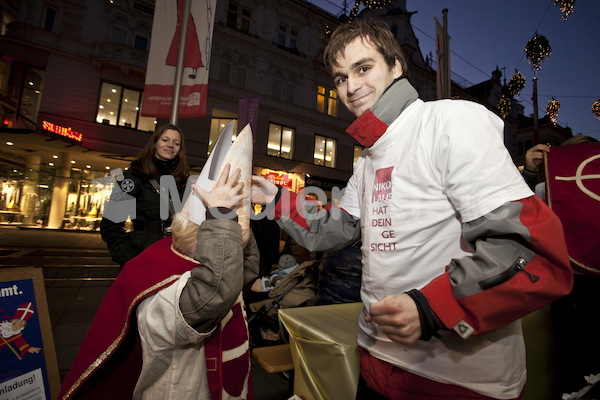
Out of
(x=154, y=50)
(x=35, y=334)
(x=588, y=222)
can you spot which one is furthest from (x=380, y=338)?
(x=154, y=50)

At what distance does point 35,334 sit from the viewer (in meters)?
1.94

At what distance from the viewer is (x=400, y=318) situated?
0.81 meters

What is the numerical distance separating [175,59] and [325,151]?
14.7 meters

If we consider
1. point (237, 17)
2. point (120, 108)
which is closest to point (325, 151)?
point (237, 17)

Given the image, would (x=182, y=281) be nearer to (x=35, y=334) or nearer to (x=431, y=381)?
(x=431, y=381)

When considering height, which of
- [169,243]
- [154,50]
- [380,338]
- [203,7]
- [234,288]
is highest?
[203,7]

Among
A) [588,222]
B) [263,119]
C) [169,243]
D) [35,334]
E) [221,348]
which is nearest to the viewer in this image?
[221,348]

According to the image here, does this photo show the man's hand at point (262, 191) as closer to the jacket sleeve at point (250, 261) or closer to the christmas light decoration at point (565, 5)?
the jacket sleeve at point (250, 261)

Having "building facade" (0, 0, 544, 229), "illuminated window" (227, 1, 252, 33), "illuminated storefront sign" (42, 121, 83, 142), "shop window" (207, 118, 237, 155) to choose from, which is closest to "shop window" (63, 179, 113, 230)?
"building facade" (0, 0, 544, 229)

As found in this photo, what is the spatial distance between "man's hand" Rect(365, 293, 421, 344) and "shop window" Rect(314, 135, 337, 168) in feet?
58.4

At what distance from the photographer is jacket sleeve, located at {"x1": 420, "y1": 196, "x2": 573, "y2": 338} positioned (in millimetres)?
776

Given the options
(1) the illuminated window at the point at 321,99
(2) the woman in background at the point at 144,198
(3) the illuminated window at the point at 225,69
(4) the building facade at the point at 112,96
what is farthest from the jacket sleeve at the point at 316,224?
(1) the illuminated window at the point at 321,99

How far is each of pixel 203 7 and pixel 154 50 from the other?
3.64 feet

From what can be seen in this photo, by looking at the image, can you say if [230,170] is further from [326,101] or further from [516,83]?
[326,101]
